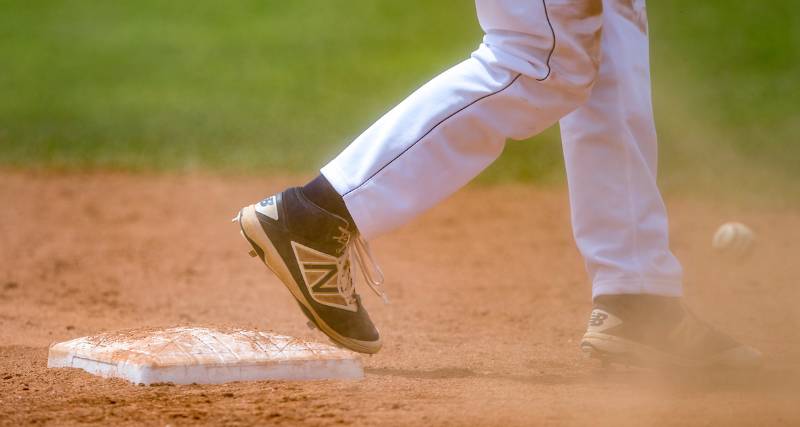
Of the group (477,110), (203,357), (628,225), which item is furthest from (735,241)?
(203,357)

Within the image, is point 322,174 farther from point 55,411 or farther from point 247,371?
point 55,411

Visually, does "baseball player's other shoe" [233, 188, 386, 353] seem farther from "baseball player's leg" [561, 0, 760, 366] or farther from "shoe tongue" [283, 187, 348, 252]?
"baseball player's leg" [561, 0, 760, 366]

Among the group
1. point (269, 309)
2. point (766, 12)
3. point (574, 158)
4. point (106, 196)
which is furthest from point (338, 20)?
point (574, 158)

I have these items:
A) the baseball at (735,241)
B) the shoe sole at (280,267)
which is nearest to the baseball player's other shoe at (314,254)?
the shoe sole at (280,267)

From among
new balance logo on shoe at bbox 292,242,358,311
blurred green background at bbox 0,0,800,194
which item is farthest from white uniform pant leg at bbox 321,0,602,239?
blurred green background at bbox 0,0,800,194

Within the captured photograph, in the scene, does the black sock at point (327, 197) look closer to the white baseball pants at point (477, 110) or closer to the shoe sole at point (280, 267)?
the white baseball pants at point (477, 110)
